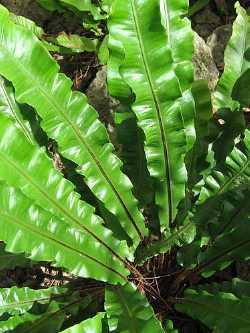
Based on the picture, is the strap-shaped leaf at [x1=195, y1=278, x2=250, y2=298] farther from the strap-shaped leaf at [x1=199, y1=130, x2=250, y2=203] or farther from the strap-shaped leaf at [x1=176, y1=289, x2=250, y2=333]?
the strap-shaped leaf at [x1=199, y1=130, x2=250, y2=203]

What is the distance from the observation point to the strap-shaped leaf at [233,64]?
7.18 ft

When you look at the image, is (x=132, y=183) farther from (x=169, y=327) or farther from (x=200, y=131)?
(x=169, y=327)

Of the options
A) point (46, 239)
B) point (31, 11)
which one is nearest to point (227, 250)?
point (46, 239)

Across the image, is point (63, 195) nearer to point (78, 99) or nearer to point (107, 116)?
point (78, 99)

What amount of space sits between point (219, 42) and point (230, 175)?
114cm

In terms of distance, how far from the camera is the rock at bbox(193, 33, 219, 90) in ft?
8.75

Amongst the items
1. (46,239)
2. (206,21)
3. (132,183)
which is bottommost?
(46,239)

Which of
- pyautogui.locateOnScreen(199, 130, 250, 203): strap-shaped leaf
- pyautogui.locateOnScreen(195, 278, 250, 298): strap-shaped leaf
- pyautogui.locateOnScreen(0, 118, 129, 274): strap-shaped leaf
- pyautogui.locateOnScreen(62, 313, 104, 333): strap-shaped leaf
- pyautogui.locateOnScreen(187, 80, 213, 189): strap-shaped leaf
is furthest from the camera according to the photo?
pyautogui.locateOnScreen(187, 80, 213, 189): strap-shaped leaf

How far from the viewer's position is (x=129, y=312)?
179cm

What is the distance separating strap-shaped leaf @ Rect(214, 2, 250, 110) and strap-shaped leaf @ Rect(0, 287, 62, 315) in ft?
3.60

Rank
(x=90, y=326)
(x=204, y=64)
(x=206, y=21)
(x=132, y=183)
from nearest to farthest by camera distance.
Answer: (x=90, y=326) → (x=132, y=183) → (x=204, y=64) → (x=206, y=21)

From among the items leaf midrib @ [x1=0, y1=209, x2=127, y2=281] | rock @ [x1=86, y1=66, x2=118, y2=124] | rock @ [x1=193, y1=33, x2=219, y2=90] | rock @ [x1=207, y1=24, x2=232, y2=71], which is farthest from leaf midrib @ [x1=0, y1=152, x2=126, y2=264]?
rock @ [x1=207, y1=24, x2=232, y2=71]

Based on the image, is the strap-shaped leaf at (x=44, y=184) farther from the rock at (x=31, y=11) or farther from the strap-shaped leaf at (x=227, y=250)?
the rock at (x=31, y=11)

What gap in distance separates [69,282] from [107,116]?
2.92ft
